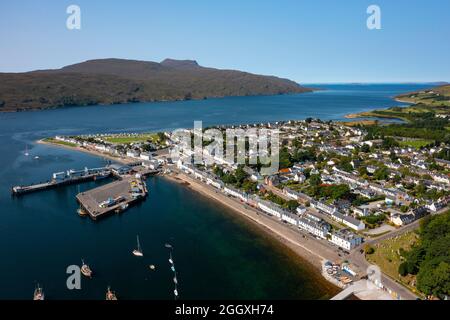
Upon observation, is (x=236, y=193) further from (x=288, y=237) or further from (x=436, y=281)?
(x=436, y=281)

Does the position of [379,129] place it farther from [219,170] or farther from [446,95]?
[446,95]

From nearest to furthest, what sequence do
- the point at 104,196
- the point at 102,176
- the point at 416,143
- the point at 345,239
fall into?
the point at 345,239 < the point at 104,196 < the point at 102,176 < the point at 416,143

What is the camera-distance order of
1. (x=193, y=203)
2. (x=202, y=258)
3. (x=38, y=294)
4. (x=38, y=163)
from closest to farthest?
(x=38, y=294)
(x=202, y=258)
(x=193, y=203)
(x=38, y=163)

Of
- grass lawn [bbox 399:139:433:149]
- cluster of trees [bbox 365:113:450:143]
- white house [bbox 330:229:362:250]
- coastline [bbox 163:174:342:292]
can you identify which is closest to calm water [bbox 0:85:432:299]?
coastline [bbox 163:174:342:292]

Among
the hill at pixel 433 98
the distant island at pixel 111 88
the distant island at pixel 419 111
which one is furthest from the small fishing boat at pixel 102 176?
the distant island at pixel 111 88

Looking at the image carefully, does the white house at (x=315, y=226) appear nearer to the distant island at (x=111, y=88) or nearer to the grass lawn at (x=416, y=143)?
the grass lawn at (x=416, y=143)

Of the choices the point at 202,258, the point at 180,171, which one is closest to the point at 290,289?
the point at 202,258

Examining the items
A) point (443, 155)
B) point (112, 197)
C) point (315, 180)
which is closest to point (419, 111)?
point (443, 155)
